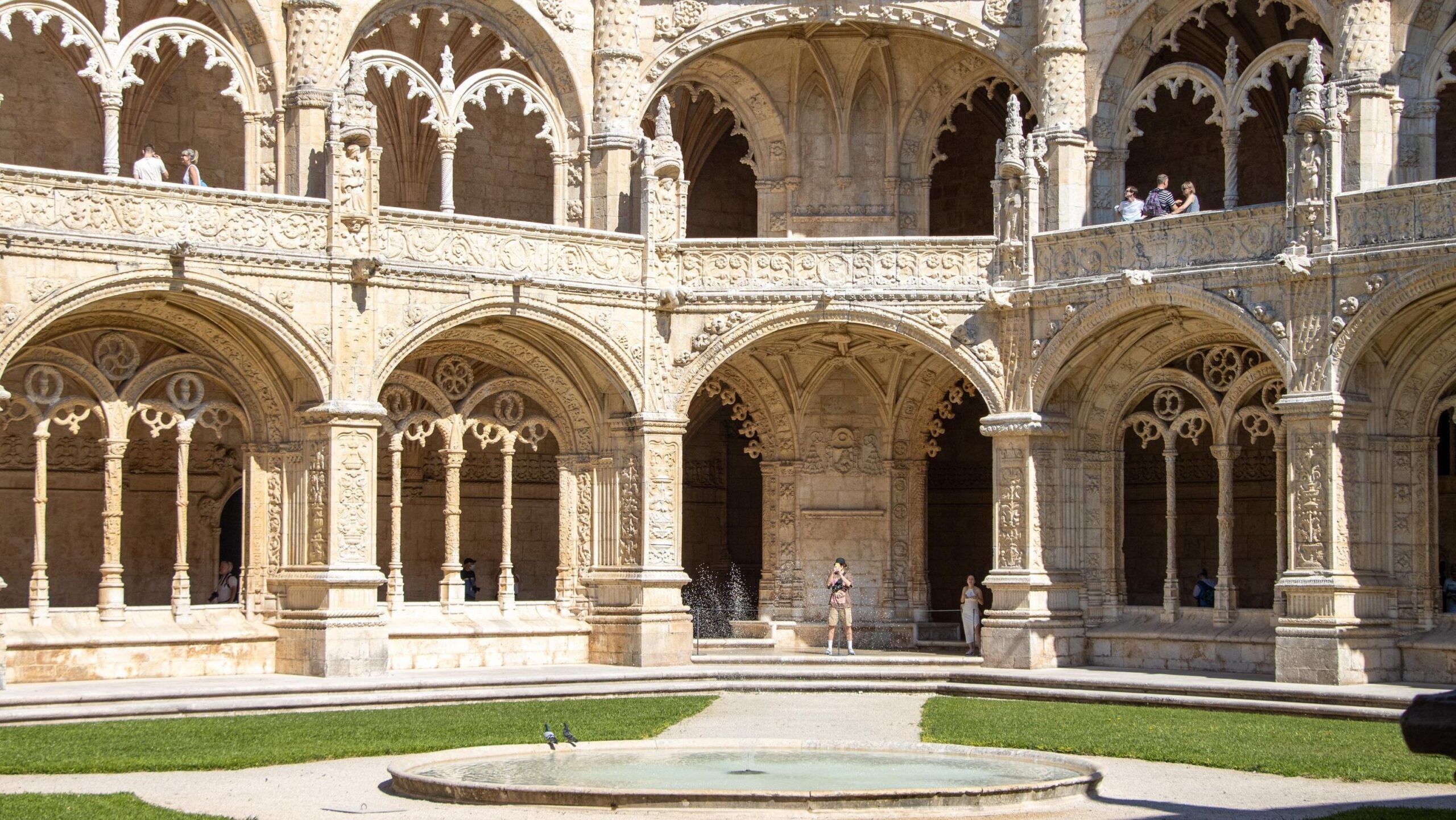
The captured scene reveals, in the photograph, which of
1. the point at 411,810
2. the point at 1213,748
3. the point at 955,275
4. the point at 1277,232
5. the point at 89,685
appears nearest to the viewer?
the point at 411,810

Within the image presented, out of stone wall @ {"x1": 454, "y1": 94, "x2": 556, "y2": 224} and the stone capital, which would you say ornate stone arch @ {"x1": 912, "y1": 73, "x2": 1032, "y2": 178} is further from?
stone wall @ {"x1": 454, "y1": 94, "x2": 556, "y2": 224}

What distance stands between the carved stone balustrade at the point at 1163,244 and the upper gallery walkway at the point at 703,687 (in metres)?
5.02

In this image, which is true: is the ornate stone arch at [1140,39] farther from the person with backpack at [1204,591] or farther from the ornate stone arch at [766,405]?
the person with backpack at [1204,591]

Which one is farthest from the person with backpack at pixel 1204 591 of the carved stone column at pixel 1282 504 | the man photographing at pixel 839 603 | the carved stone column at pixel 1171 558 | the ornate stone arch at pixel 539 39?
the ornate stone arch at pixel 539 39

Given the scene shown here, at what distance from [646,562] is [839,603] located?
2890 mm

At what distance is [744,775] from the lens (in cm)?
1565

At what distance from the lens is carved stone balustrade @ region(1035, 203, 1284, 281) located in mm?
24672

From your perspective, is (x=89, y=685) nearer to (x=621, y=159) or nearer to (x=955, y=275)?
(x=621, y=159)

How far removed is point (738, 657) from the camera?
89.9 ft

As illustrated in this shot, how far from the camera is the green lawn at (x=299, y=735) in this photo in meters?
17.1

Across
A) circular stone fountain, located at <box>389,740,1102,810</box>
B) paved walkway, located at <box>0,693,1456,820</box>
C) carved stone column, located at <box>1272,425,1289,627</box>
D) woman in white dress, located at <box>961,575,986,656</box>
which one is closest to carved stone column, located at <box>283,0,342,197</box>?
woman in white dress, located at <box>961,575,986,656</box>

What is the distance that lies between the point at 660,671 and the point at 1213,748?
29.8ft

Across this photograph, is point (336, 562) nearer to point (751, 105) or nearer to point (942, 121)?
point (751, 105)

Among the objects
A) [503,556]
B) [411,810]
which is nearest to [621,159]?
[503,556]
